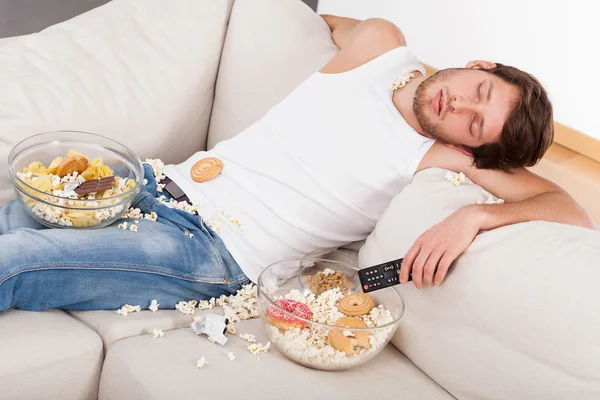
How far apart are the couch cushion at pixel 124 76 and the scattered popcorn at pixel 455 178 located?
34.0 inches

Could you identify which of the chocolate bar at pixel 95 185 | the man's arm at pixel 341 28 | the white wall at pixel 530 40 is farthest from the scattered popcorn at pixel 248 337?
the white wall at pixel 530 40

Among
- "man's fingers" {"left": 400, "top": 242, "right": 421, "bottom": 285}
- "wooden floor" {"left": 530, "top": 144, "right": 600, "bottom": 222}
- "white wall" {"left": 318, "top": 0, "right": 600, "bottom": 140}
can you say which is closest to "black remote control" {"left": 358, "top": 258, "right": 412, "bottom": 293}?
"man's fingers" {"left": 400, "top": 242, "right": 421, "bottom": 285}

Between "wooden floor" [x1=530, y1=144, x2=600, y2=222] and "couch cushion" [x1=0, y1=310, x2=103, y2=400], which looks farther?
"wooden floor" [x1=530, y1=144, x2=600, y2=222]

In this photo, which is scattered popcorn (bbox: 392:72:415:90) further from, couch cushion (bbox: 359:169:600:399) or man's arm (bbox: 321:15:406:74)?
couch cushion (bbox: 359:169:600:399)

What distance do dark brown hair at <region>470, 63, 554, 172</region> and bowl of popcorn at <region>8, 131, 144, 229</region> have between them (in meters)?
0.89

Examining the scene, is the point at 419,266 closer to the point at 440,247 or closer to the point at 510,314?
the point at 440,247

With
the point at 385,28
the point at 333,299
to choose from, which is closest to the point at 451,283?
the point at 333,299

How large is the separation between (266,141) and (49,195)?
624mm

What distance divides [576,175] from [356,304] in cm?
125

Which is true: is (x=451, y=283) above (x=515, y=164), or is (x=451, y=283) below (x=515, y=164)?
below

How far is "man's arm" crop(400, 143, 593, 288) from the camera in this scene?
169cm

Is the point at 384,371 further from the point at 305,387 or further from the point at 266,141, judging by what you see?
the point at 266,141

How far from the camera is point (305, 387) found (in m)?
1.65

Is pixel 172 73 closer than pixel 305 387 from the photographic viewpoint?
No
